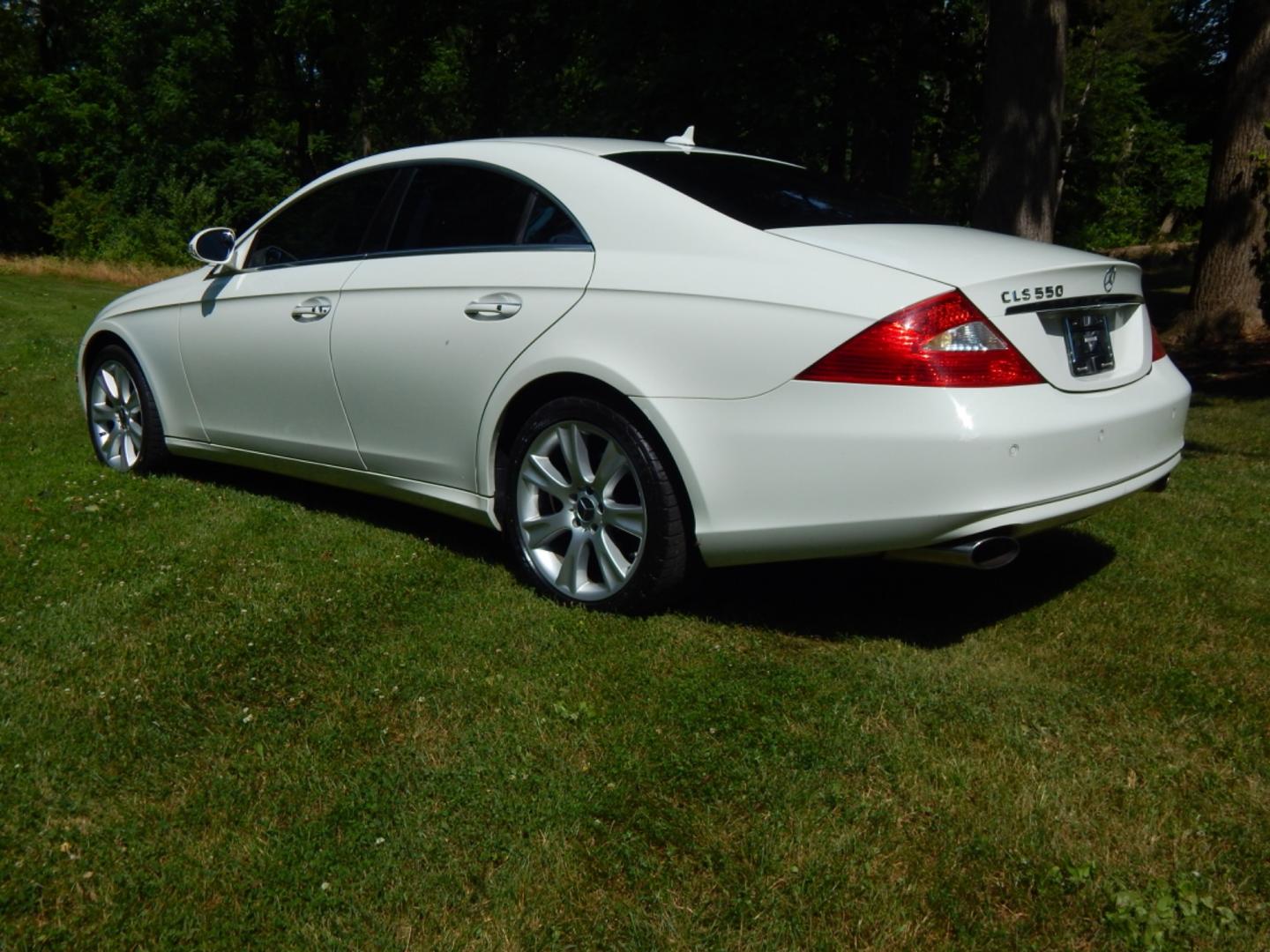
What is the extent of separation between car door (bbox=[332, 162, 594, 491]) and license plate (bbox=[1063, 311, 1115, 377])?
1.56 metres

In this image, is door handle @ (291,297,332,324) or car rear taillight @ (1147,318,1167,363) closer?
car rear taillight @ (1147,318,1167,363)

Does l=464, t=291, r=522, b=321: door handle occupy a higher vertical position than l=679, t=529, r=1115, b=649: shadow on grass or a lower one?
higher

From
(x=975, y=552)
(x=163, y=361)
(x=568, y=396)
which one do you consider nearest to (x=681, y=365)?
(x=568, y=396)

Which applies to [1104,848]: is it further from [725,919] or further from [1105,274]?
[1105,274]

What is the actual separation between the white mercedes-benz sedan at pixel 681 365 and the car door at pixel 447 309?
1cm

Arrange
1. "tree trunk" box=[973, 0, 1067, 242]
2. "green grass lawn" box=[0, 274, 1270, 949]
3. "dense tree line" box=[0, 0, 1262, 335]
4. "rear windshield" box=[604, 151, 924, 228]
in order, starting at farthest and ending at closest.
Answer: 1. "dense tree line" box=[0, 0, 1262, 335]
2. "tree trunk" box=[973, 0, 1067, 242]
3. "rear windshield" box=[604, 151, 924, 228]
4. "green grass lawn" box=[0, 274, 1270, 949]

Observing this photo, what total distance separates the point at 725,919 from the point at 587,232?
251 cm

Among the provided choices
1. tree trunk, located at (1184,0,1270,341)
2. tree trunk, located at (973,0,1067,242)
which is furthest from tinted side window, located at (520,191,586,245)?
tree trunk, located at (1184,0,1270,341)

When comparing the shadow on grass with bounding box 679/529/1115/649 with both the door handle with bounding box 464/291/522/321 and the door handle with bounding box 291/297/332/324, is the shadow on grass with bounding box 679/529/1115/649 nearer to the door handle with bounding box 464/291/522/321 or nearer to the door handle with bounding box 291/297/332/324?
the door handle with bounding box 464/291/522/321

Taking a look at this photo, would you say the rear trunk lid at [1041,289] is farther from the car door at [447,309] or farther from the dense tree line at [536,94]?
the dense tree line at [536,94]

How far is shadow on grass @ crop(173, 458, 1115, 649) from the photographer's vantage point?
14.1ft

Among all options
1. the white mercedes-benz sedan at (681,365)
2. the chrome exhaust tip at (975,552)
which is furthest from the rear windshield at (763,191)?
the chrome exhaust tip at (975,552)

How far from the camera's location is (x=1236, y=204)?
41.3 feet

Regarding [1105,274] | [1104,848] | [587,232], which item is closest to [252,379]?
[587,232]
